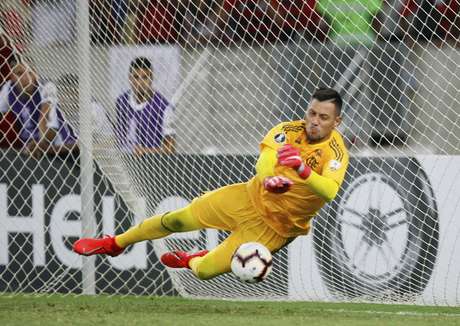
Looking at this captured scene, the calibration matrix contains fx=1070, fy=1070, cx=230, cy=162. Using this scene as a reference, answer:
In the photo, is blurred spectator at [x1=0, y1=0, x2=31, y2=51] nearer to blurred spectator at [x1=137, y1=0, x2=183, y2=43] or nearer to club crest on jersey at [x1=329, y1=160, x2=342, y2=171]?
blurred spectator at [x1=137, y1=0, x2=183, y2=43]

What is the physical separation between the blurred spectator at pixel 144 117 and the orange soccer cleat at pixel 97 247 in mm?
1338

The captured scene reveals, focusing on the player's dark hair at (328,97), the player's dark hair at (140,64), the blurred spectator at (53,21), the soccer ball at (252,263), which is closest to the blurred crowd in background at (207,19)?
the blurred spectator at (53,21)

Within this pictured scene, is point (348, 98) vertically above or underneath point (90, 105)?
above

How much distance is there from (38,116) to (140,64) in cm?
105

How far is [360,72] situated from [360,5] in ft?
1.72

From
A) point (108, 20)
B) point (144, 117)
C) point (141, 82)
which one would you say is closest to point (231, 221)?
point (144, 117)

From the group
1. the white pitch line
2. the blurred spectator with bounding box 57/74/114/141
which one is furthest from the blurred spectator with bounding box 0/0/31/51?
the white pitch line

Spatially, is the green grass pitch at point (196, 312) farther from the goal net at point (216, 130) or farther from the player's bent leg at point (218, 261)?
the goal net at point (216, 130)

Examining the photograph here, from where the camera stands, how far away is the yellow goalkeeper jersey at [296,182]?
6777 millimetres

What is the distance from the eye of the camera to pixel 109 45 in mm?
8805

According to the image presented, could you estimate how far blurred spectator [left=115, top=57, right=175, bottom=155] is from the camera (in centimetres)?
865

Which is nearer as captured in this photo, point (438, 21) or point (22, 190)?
point (438, 21)

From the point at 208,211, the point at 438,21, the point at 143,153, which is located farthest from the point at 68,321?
the point at 438,21

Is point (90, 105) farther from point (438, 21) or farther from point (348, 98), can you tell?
point (438, 21)
